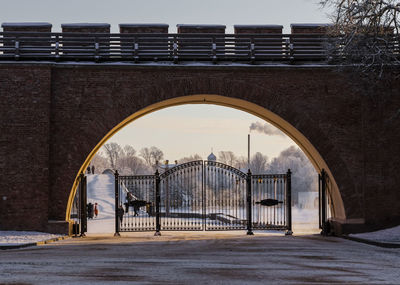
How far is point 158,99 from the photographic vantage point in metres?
18.7

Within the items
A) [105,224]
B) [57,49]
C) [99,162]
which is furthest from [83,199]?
[99,162]

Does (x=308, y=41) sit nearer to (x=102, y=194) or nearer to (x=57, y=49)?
(x=57, y=49)

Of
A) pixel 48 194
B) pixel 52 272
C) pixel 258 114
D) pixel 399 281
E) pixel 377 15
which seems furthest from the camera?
pixel 258 114

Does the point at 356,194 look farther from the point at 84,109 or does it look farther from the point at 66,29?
the point at 66,29

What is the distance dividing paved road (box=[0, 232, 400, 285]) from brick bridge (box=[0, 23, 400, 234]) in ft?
9.93

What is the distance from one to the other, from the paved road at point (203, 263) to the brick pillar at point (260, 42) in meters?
6.16

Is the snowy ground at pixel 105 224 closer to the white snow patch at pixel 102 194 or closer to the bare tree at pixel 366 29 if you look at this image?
the white snow patch at pixel 102 194

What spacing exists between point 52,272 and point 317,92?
38.5ft

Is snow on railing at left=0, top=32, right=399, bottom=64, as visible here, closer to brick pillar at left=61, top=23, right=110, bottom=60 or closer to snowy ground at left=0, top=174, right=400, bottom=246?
brick pillar at left=61, top=23, right=110, bottom=60

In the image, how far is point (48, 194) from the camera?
18.2 m

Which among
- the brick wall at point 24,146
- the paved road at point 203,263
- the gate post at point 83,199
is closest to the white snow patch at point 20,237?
the brick wall at point 24,146

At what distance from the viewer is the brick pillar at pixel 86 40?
18.8 metres

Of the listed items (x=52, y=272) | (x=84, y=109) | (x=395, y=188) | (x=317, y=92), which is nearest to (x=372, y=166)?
(x=395, y=188)

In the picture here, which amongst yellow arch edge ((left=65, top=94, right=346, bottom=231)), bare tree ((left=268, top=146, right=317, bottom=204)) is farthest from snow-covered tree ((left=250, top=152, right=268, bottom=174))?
yellow arch edge ((left=65, top=94, right=346, bottom=231))
